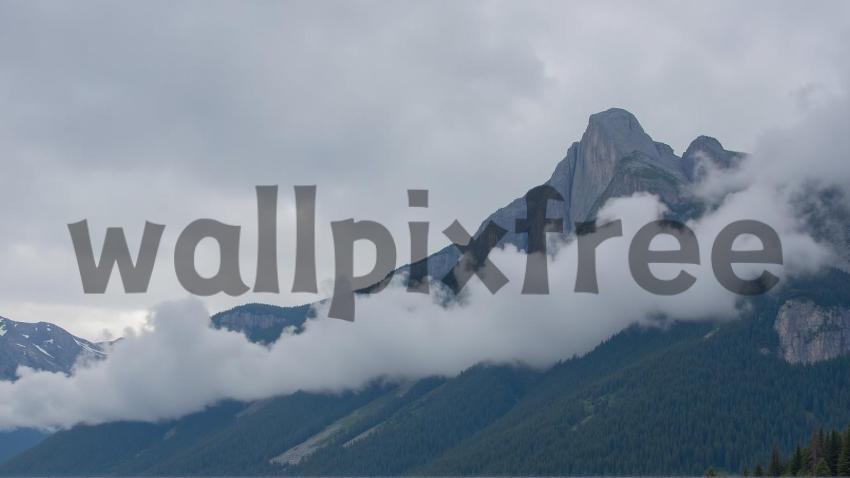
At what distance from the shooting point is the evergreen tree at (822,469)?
129375 mm

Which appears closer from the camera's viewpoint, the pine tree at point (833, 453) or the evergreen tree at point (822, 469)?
the evergreen tree at point (822, 469)

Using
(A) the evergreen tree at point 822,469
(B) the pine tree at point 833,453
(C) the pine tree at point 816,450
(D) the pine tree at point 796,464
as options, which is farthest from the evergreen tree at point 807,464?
(A) the evergreen tree at point 822,469

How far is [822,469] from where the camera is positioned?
130m

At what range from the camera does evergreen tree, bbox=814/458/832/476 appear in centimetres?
12938

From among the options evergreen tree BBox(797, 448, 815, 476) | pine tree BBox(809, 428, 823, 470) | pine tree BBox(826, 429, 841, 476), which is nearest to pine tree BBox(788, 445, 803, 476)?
evergreen tree BBox(797, 448, 815, 476)

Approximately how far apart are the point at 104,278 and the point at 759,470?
103267 millimetres

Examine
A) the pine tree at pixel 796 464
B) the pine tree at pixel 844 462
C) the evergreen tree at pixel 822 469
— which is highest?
the pine tree at pixel 844 462

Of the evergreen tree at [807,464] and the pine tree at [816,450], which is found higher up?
the pine tree at [816,450]

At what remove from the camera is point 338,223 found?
18175 centimetres

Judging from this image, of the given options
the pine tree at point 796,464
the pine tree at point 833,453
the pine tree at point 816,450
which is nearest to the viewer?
the pine tree at point 833,453

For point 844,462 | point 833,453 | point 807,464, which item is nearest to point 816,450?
point 807,464

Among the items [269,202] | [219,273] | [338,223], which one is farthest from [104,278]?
[338,223]

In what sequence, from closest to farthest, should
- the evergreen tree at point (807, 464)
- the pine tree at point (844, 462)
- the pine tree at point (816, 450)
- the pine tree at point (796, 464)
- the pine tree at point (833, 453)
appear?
1. the pine tree at point (844, 462)
2. the pine tree at point (833, 453)
3. the pine tree at point (816, 450)
4. the evergreen tree at point (807, 464)
5. the pine tree at point (796, 464)

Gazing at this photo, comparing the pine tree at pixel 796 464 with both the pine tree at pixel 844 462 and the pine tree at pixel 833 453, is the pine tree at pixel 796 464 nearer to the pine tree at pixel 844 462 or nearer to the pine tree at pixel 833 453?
the pine tree at pixel 833 453
